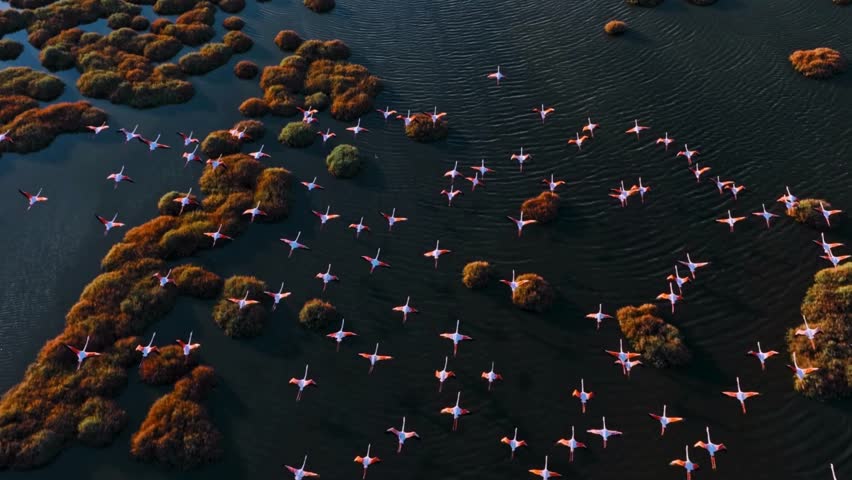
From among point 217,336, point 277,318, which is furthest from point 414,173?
point 217,336

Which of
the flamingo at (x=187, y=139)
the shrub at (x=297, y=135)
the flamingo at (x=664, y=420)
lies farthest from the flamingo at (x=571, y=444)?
the flamingo at (x=187, y=139)

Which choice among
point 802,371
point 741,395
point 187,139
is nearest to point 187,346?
point 187,139

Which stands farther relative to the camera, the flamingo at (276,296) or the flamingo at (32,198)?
the flamingo at (32,198)

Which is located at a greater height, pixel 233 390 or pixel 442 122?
pixel 442 122

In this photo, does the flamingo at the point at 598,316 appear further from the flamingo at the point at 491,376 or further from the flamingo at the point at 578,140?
Result: the flamingo at the point at 578,140

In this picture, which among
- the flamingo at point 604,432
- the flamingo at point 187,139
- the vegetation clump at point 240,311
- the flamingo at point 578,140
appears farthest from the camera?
the flamingo at point 187,139

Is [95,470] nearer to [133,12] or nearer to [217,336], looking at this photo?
[217,336]

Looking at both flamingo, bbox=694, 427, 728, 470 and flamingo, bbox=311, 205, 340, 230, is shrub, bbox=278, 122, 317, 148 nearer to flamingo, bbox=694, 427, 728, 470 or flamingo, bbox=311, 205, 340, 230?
flamingo, bbox=311, 205, 340, 230
